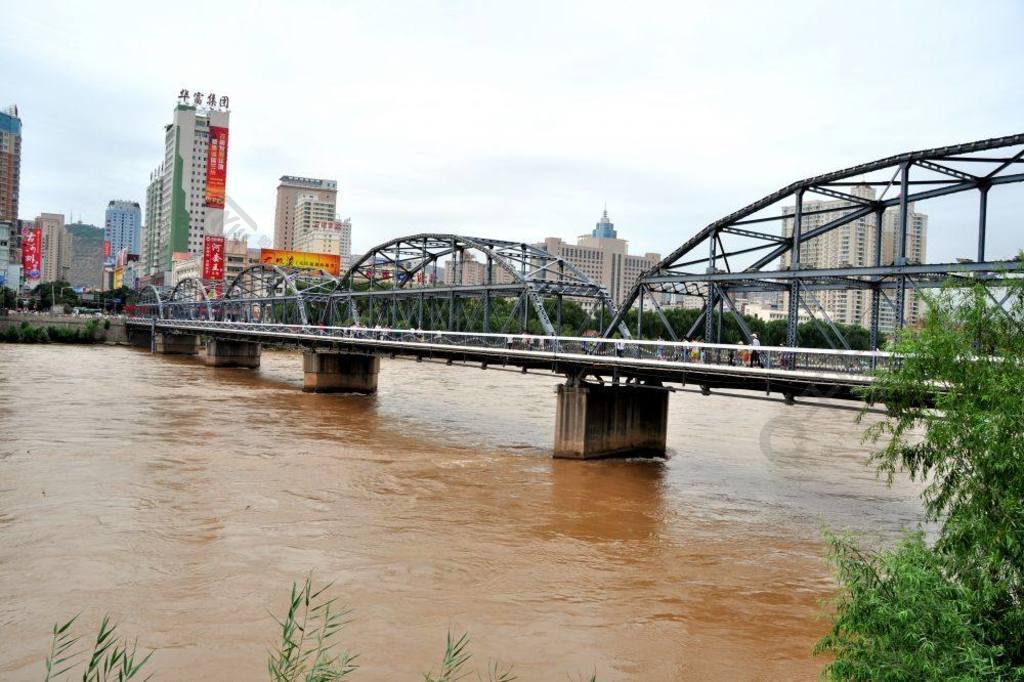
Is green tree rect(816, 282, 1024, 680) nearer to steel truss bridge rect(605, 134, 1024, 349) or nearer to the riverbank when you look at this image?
steel truss bridge rect(605, 134, 1024, 349)

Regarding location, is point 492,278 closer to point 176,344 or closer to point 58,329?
point 176,344

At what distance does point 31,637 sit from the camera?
12.6 metres

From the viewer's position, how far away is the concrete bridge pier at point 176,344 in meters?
101

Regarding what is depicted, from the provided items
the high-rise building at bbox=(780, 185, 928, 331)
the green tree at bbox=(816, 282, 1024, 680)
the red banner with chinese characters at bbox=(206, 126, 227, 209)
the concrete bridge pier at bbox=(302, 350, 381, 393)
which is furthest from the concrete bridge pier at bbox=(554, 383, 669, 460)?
the red banner with chinese characters at bbox=(206, 126, 227, 209)

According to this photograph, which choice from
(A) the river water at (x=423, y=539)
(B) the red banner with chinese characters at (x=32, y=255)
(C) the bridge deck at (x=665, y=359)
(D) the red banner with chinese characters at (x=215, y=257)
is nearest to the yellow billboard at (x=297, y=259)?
(D) the red banner with chinese characters at (x=215, y=257)

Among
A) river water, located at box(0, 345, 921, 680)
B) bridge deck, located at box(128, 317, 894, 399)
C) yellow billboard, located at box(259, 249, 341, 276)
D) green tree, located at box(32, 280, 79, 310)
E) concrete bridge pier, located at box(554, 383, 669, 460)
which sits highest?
yellow billboard, located at box(259, 249, 341, 276)

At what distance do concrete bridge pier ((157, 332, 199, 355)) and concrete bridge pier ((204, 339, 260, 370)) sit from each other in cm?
2201

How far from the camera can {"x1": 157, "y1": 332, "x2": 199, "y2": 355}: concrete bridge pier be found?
101 m

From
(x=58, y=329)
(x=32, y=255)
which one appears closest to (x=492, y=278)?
(x=58, y=329)

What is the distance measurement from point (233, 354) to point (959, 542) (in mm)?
79583

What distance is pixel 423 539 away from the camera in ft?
63.8

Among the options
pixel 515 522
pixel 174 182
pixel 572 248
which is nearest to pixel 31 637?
pixel 515 522

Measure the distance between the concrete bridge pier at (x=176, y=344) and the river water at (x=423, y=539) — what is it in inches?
2483

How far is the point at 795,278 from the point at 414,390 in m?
41.3
